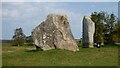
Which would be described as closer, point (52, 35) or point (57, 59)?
point (57, 59)

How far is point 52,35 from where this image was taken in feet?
94.0

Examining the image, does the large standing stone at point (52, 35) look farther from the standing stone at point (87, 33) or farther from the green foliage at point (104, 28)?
the green foliage at point (104, 28)

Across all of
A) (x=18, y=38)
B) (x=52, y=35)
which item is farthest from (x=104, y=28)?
(x=52, y=35)

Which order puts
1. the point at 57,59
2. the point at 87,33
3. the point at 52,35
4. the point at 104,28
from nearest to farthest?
the point at 57,59, the point at 52,35, the point at 87,33, the point at 104,28

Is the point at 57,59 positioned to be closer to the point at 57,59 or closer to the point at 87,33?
the point at 57,59

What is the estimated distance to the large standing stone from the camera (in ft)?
93.2

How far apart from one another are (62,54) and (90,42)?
52.3 feet

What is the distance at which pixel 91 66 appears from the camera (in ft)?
57.7

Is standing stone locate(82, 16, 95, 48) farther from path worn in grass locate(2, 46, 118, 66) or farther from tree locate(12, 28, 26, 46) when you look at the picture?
tree locate(12, 28, 26, 46)

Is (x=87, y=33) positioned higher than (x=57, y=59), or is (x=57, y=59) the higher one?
(x=87, y=33)

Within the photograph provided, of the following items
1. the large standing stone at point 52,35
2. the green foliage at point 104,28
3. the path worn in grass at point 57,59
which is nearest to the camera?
the path worn in grass at point 57,59

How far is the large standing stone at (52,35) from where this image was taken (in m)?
28.4

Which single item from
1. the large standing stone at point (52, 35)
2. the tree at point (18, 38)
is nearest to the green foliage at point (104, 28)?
the tree at point (18, 38)

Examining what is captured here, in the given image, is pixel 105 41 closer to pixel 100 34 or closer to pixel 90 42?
pixel 100 34
